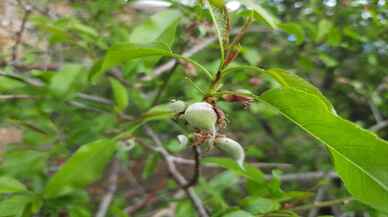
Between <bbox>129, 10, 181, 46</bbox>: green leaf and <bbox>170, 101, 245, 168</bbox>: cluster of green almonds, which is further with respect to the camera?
<bbox>129, 10, 181, 46</bbox>: green leaf

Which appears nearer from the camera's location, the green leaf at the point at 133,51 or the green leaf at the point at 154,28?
the green leaf at the point at 133,51

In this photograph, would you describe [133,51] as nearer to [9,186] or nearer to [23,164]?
[9,186]

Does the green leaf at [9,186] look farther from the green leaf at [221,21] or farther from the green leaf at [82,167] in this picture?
the green leaf at [221,21]

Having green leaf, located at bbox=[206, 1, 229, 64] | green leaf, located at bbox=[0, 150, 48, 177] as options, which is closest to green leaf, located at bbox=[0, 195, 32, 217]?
green leaf, located at bbox=[0, 150, 48, 177]

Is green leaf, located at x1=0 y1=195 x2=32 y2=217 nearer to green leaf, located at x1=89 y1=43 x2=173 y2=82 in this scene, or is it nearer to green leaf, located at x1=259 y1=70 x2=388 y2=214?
green leaf, located at x1=89 y1=43 x2=173 y2=82

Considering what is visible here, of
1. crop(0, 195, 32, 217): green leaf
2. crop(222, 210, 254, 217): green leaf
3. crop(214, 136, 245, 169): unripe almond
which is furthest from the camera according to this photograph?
crop(0, 195, 32, 217): green leaf

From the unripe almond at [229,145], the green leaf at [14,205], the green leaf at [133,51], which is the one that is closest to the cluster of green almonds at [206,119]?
the unripe almond at [229,145]
